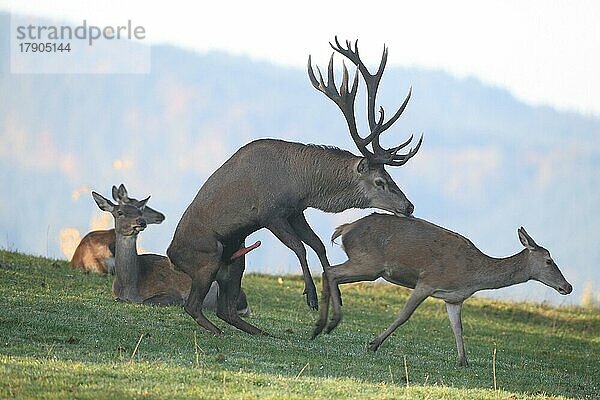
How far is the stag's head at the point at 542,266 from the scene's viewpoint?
12.5m

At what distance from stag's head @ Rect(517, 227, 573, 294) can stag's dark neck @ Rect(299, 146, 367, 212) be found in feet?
6.04

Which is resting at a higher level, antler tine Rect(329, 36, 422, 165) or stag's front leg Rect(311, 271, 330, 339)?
antler tine Rect(329, 36, 422, 165)

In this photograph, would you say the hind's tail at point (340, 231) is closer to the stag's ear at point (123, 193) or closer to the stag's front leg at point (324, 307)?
the stag's front leg at point (324, 307)

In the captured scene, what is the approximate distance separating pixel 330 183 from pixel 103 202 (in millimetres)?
3509

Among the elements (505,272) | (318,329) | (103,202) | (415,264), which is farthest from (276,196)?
(103,202)

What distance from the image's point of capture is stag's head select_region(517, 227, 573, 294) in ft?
41.0

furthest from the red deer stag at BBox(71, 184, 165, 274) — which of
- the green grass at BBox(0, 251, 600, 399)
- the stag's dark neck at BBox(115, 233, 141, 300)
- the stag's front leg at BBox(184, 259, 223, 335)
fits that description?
the stag's front leg at BBox(184, 259, 223, 335)

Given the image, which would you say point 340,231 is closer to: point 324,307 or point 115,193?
point 324,307

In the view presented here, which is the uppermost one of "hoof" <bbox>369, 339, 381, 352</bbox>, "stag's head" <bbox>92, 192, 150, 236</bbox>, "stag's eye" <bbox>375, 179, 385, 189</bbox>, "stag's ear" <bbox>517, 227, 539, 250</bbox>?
Result: "stag's eye" <bbox>375, 179, 385, 189</bbox>

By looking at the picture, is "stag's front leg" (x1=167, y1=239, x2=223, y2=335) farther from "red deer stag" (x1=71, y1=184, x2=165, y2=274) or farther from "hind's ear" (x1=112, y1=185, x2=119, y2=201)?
"red deer stag" (x1=71, y1=184, x2=165, y2=274)

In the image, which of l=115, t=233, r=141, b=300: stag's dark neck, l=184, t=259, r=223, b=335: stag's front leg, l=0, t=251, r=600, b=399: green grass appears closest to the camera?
l=0, t=251, r=600, b=399: green grass

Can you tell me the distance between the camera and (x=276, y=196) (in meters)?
11.7

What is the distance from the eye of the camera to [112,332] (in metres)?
11.0

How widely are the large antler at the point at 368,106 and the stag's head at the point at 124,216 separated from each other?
10.6 feet
